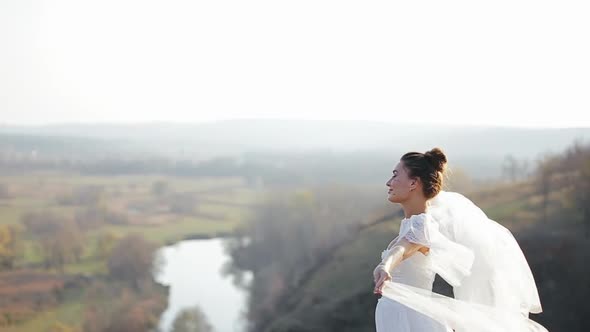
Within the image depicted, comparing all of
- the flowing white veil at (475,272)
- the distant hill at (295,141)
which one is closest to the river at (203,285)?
the distant hill at (295,141)

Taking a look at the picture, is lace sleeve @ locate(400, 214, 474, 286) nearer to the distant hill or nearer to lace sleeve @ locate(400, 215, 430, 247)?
lace sleeve @ locate(400, 215, 430, 247)

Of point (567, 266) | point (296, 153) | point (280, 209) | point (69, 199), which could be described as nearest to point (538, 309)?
point (567, 266)

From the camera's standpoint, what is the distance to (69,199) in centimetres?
5100

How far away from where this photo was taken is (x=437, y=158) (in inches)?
119

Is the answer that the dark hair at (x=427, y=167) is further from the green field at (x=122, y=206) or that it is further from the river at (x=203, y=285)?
the green field at (x=122, y=206)

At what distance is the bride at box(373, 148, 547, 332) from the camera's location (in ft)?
9.59

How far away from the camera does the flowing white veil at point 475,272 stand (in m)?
3.03

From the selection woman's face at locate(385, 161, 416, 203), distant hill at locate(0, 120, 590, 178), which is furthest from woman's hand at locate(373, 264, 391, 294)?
distant hill at locate(0, 120, 590, 178)

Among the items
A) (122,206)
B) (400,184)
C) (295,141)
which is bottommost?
(122,206)

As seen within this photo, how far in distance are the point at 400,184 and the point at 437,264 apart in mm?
442

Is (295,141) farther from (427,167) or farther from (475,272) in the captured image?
(427,167)

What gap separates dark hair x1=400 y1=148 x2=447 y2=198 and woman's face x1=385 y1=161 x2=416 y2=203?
24mm

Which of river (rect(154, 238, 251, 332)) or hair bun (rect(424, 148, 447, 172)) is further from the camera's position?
river (rect(154, 238, 251, 332))

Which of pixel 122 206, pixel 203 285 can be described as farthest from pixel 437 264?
pixel 122 206
